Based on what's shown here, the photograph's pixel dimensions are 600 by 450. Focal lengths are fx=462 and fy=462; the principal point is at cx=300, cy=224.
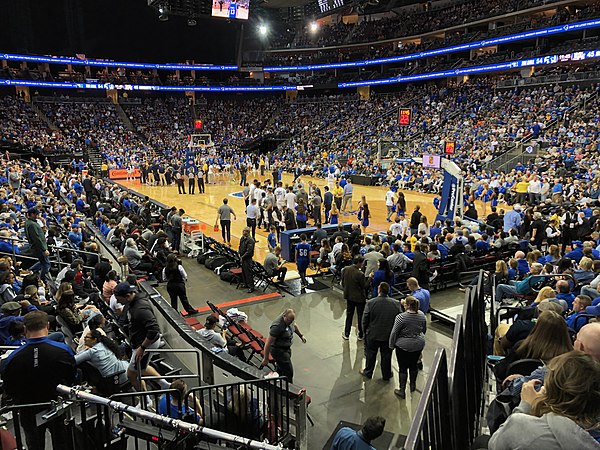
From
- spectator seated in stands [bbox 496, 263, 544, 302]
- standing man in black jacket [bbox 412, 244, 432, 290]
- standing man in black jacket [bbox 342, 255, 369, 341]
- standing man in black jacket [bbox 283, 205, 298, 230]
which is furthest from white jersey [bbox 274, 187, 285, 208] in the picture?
spectator seated in stands [bbox 496, 263, 544, 302]

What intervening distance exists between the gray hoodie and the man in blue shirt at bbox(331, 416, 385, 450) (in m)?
1.60

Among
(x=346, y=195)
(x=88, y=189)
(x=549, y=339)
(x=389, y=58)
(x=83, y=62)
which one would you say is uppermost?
(x=389, y=58)

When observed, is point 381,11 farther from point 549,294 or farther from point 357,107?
point 549,294

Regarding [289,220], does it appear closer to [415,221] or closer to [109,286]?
[415,221]

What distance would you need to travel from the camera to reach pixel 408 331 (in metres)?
5.96

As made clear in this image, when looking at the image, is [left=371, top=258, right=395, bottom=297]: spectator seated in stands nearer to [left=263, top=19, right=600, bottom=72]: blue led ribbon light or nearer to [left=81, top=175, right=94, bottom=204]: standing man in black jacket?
[left=81, top=175, right=94, bottom=204]: standing man in black jacket

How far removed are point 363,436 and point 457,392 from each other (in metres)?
0.88

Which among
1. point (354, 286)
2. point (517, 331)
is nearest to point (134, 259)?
point (354, 286)

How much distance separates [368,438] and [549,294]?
9.85 ft

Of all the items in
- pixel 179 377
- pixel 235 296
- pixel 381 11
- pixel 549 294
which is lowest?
pixel 235 296

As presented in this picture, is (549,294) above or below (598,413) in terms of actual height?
below

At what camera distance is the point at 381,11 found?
49.3 meters

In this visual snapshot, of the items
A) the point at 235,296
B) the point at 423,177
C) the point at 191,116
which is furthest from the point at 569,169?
the point at 191,116

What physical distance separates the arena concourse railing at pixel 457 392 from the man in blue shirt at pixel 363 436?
0.60 metres
